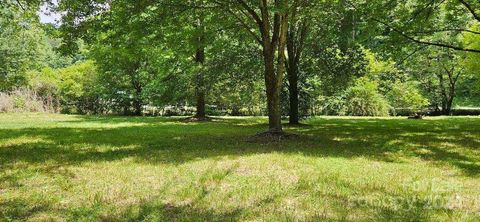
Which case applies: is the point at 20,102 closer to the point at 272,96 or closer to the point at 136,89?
the point at 136,89

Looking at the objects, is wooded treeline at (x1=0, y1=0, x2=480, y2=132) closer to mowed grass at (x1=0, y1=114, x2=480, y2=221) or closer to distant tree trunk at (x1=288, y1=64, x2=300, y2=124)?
distant tree trunk at (x1=288, y1=64, x2=300, y2=124)

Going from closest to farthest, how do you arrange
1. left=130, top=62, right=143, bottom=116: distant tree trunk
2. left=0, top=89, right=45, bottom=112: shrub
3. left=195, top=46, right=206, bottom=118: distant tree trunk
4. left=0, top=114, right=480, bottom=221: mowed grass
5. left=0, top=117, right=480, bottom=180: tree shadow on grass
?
left=0, top=114, right=480, bottom=221: mowed grass
left=0, top=117, right=480, bottom=180: tree shadow on grass
left=195, top=46, right=206, bottom=118: distant tree trunk
left=0, top=89, right=45, bottom=112: shrub
left=130, top=62, right=143, bottom=116: distant tree trunk

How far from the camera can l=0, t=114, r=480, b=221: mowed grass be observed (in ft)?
18.0

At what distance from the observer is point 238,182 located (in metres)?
7.30

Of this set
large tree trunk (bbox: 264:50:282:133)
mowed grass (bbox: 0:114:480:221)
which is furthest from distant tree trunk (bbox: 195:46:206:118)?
mowed grass (bbox: 0:114:480:221)

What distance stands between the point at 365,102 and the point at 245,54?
22275 millimetres

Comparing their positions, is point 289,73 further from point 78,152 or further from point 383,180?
point 383,180

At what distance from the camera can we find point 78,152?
440 inches

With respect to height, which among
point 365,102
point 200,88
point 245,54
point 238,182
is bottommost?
point 238,182

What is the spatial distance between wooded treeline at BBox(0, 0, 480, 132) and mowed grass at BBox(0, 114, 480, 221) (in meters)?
4.13

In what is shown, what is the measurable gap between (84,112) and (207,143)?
102ft

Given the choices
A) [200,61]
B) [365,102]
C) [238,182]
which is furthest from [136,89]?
[238,182]

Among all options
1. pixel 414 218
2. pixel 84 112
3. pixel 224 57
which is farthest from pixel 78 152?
pixel 84 112

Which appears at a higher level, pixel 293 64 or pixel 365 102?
pixel 293 64
